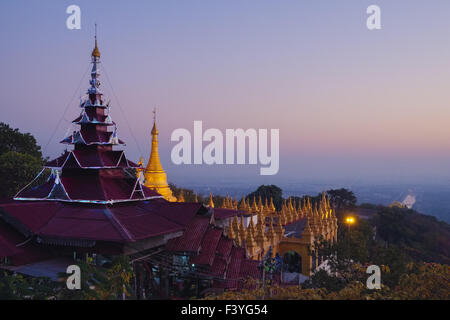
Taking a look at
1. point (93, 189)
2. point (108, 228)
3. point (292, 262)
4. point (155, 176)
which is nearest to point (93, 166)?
point (93, 189)

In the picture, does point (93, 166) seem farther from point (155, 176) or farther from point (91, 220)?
point (155, 176)

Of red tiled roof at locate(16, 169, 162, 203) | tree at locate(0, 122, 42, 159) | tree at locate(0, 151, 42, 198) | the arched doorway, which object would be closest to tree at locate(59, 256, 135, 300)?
red tiled roof at locate(16, 169, 162, 203)

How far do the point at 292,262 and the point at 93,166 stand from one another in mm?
17658

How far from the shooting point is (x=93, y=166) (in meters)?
21.0

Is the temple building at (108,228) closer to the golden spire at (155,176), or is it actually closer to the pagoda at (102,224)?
the pagoda at (102,224)

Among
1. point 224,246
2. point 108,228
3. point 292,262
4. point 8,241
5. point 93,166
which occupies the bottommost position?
point 292,262

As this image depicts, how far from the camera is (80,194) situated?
66.1 feet

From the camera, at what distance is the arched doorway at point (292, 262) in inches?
1185

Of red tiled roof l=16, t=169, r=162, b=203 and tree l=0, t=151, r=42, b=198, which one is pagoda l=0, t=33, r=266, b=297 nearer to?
red tiled roof l=16, t=169, r=162, b=203

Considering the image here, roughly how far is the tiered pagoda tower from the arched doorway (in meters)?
13.0

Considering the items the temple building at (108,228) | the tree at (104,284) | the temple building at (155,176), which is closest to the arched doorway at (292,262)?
the temple building at (108,228)
